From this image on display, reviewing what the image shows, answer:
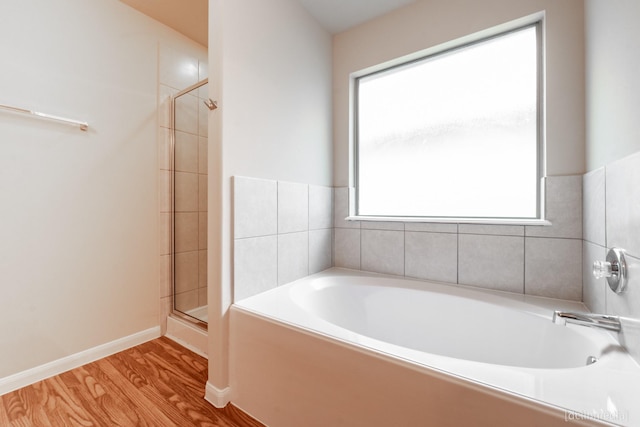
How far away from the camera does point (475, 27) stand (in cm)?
151

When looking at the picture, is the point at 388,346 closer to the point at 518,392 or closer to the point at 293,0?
the point at 518,392

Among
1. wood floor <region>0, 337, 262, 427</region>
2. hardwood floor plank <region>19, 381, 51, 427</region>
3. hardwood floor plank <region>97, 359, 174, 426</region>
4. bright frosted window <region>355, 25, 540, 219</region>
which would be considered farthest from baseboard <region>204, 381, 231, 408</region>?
bright frosted window <region>355, 25, 540, 219</region>

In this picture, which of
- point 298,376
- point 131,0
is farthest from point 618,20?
point 131,0

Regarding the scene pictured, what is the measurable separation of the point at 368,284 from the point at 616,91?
139 cm

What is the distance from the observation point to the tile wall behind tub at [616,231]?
75 centimetres

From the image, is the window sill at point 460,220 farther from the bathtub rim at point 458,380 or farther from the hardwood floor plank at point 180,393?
the hardwood floor plank at point 180,393

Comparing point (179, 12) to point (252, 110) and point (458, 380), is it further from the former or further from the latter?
point (458, 380)

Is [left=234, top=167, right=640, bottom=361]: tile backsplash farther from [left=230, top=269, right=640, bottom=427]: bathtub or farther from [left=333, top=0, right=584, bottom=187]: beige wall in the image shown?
[left=333, top=0, right=584, bottom=187]: beige wall

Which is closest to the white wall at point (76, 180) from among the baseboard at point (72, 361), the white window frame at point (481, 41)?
the baseboard at point (72, 361)

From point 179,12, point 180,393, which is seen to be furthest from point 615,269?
point 179,12

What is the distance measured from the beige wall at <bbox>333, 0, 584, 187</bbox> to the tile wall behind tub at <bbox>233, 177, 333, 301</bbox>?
1.38ft

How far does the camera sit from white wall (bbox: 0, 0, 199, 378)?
1375 millimetres

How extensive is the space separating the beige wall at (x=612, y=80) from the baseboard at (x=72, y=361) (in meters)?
2.73

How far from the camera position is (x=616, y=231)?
0.88 m
